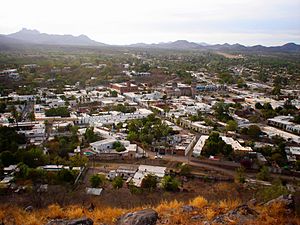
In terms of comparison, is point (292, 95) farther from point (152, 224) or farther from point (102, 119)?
point (152, 224)

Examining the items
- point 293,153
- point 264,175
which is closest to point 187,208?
point 264,175

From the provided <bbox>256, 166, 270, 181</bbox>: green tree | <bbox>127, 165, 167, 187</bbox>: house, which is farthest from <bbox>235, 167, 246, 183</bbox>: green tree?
<bbox>127, 165, 167, 187</bbox>: house

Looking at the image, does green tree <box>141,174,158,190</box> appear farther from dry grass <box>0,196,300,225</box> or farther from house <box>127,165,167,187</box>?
dry grass <box>0,196,300,225</box>

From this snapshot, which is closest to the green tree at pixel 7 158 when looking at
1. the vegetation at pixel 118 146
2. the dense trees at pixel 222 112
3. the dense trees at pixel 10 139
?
the dense trees at pixel 10 139

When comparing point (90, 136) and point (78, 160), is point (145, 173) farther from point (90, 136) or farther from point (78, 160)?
point (90, 136)

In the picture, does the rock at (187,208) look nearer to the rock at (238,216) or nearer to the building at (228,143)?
the rock at (238,216)

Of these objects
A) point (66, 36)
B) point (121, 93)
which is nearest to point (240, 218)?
point (121, 93)

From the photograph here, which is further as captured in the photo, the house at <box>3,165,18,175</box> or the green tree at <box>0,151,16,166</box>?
the green tree at <box>0,151,16,166</box>
